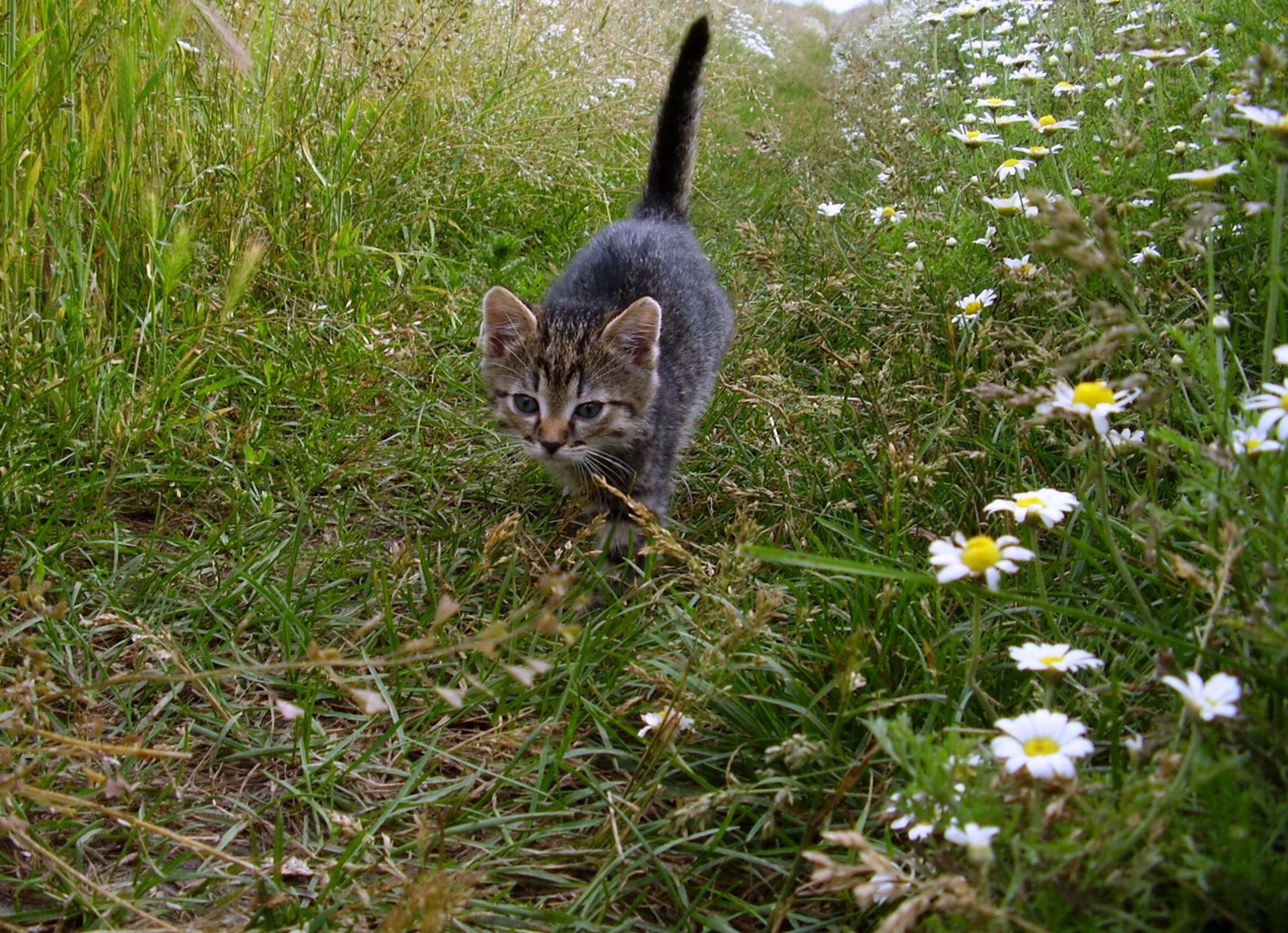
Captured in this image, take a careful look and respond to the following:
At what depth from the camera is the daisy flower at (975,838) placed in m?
1.16

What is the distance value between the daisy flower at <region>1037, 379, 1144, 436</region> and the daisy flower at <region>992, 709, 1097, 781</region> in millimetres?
435

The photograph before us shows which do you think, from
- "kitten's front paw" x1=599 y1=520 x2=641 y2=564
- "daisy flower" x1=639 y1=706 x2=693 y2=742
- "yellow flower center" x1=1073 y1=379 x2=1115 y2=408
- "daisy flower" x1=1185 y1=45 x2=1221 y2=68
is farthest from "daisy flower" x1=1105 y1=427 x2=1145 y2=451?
"kitten's front paw" x1=599 y1=520 x2=641 y2=564

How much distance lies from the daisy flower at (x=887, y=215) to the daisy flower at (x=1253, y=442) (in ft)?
7.57

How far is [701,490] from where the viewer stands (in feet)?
10.9

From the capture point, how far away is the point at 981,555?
149 centimetres

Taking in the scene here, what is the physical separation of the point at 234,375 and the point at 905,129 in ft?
10.4

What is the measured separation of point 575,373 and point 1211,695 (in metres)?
2.13

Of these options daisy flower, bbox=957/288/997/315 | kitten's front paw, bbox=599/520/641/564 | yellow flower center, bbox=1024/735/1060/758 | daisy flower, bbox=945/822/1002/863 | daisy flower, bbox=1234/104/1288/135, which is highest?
daisy flower, bbox=1234/104/1288/135

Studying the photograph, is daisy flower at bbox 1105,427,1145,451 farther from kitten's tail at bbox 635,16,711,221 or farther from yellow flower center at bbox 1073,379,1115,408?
kitten's tail at bbox 635,16,711,221

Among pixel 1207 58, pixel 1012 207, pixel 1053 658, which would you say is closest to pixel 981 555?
pixel 1053 658

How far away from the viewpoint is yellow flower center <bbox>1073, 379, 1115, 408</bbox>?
1.59m

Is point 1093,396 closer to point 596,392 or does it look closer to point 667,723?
point 667,723

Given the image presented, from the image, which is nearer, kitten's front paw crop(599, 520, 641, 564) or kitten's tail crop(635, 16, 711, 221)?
kitten's front paw crop(599, 520, 641, 564)

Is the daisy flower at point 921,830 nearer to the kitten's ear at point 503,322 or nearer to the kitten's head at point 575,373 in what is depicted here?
the kitten's head at point 575,373
